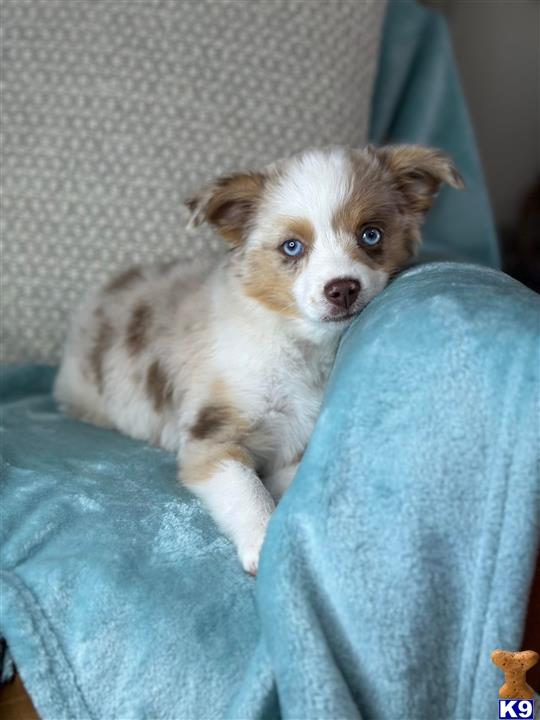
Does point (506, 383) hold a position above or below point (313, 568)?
above

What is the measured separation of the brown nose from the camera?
144 centimetres

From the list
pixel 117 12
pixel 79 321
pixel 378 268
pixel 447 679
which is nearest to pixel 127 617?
pixel 447 679

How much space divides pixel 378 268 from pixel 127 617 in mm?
737

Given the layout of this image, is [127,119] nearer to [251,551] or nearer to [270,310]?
[270,310]

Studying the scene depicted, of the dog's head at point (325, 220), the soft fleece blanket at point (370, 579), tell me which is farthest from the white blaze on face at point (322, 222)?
the soft fleece blanket at point (370, 579)

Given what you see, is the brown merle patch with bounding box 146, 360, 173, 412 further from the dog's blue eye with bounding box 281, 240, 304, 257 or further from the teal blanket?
the teal blanket

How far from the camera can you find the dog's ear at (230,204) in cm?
156

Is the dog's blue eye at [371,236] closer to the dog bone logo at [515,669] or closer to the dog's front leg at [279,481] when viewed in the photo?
the dog's front leg at [279,481]

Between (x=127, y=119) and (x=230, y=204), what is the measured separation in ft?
Result: 2.01

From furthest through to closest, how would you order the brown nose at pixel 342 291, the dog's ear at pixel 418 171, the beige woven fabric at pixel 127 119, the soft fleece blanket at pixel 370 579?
the beige woven fabric at pixel 127 119 → the dog's ear at pixel 418 171 → the brown nose at pixel 342 291 → the soft fleece blanket at pixel 370 579

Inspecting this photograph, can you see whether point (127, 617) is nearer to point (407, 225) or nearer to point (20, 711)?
point (20, 711)

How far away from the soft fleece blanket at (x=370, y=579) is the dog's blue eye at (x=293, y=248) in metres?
0.35

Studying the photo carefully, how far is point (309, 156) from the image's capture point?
1572mm

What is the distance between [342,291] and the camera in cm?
143
